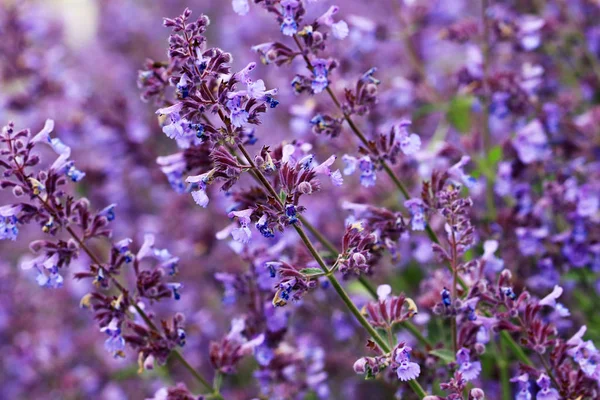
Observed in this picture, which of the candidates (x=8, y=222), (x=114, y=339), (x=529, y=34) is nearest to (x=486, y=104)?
(x=529, y=34)

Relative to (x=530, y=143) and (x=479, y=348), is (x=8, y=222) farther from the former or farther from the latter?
(x=530, y=143)

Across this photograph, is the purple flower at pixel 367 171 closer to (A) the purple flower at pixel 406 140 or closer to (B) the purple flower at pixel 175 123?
(A) the purple flower at pixel 406 140

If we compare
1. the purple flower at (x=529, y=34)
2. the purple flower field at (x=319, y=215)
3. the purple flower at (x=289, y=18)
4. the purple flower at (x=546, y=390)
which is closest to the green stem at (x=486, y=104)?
the purple flower field at (x=319, y=215)

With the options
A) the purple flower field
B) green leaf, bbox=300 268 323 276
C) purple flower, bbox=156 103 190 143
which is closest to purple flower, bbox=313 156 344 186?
the purple flower field

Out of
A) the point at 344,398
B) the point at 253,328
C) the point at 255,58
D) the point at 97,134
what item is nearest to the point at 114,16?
the point at 255,58

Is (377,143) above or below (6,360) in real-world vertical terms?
below

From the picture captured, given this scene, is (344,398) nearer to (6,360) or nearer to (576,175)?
(576,175)
